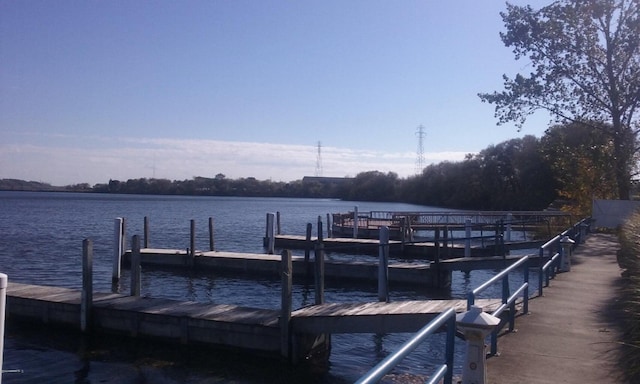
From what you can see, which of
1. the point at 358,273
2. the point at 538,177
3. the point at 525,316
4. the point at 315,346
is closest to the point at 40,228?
the point at 358,273

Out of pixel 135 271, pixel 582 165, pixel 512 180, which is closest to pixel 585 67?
pixel 582 165

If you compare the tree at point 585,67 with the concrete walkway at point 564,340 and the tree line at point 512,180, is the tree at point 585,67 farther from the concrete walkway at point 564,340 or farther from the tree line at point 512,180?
the concrete walkway at point 564,340

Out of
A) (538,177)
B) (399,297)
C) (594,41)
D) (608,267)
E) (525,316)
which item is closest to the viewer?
(525,316)

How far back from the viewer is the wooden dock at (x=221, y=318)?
41.4 ft

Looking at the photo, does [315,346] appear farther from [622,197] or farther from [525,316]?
[622,197]

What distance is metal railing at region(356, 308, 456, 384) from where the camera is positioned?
3.77 meters

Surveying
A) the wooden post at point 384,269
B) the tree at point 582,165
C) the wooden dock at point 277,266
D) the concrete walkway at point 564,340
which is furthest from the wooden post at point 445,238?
the tree at point 582,165

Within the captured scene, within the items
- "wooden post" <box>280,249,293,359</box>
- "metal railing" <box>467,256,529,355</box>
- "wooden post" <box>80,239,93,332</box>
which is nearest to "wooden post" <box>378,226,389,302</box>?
"wooden post" <box>280,249,293,359</box>

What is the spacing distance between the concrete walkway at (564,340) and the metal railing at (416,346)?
1.82 meters

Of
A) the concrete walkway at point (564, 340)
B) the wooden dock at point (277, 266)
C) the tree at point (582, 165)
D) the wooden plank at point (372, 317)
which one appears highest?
the tree at point (582, 165)

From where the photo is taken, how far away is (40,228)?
51312 millimetres

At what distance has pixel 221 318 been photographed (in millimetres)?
14039

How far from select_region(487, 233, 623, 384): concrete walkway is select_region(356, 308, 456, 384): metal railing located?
5.99ft

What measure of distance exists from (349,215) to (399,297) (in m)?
25.2
